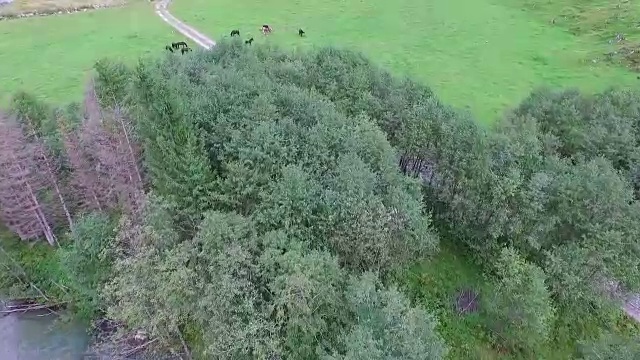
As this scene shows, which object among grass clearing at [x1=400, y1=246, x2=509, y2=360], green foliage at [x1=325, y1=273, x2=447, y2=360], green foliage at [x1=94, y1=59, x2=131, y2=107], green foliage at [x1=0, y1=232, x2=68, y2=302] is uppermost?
green foliage at [x1=94, y1=59, x2=131, y2=107]

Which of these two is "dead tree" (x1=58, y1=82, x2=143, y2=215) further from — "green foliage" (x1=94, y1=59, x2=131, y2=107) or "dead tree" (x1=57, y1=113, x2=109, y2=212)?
"green foliage" (x1=94, y1=59, x2=131, y2=107)

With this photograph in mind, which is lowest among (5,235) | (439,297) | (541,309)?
(5,235)

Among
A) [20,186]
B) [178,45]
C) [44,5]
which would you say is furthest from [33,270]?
[44,5]

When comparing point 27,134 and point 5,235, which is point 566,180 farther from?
point 5,235

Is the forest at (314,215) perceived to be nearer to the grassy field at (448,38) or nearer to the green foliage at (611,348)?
the green foliage at (611,348)

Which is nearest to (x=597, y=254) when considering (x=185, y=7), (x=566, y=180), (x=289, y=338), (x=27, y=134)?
(x=566, y=180)

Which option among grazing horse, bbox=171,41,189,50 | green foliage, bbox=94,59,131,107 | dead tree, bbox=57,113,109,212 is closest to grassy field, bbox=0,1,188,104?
grazing horse, bbox=171,41,189,50
